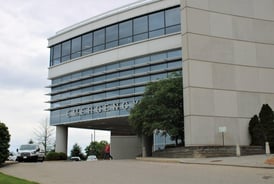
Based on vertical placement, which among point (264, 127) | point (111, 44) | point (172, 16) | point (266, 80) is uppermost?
point (172, 16)

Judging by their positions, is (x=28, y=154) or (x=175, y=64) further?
(x=175, y=64)

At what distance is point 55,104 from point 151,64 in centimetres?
1889

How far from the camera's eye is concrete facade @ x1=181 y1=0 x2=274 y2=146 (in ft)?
93.0

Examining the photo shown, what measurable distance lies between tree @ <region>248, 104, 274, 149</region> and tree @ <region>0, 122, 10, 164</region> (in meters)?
16.8

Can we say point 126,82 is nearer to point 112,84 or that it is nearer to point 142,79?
point 112,84

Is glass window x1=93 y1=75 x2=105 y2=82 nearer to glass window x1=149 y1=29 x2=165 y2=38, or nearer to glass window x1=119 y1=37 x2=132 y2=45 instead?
glass window x1=119 y1=37 x2=132 y2=45

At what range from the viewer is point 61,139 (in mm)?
61906

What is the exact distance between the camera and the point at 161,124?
30.7m

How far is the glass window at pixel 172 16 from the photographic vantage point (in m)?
48.4

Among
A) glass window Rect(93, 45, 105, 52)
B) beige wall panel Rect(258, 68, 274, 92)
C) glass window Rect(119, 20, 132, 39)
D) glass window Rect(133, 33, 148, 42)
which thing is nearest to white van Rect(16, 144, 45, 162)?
beige wall panel Rect(258, 68, 274, 92)

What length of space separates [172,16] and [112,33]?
951 centimetres

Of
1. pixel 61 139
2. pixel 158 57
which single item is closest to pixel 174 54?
pixel 158 57

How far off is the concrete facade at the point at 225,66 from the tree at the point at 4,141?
11.7m

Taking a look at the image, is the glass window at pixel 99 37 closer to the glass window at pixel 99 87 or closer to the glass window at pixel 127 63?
the glass window at pixel 127 63
